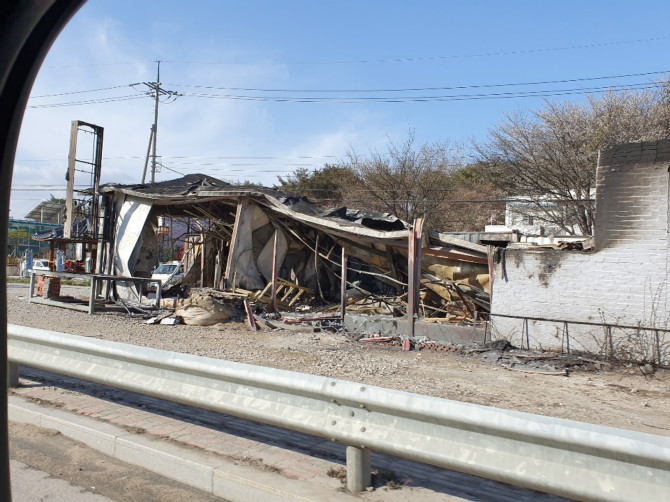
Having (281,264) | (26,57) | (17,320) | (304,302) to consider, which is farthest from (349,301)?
(26,57)

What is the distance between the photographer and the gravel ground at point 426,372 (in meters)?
7.37

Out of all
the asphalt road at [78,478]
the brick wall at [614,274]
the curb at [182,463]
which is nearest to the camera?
the curb at [182,463]

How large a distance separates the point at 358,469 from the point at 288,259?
16.1 meters

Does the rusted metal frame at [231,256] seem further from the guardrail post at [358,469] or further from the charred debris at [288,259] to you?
the guardrail post at [358,469]

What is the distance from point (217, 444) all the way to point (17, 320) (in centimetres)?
1129

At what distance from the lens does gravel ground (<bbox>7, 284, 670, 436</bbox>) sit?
7.37 m

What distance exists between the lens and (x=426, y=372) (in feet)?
30.9

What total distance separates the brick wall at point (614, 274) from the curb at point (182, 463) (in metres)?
8.45

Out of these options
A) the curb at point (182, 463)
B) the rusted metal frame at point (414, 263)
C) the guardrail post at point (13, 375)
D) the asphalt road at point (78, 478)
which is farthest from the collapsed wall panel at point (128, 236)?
the asphalt road at point (78, 478)

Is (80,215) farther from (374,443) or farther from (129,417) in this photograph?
(374,443)

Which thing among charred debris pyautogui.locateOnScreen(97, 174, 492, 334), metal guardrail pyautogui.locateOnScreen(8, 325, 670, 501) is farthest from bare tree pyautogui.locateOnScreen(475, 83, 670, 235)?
metal guardrail pyautogui.locateOnScreen(8, 325, 670, 501)

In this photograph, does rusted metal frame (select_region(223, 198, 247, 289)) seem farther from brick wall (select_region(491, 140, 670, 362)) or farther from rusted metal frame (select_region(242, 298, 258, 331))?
brick wall (select_region(491, 140, 670, 362))

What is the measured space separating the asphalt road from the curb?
0.20 ft

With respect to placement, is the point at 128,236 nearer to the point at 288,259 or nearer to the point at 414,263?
the point at 288,259
